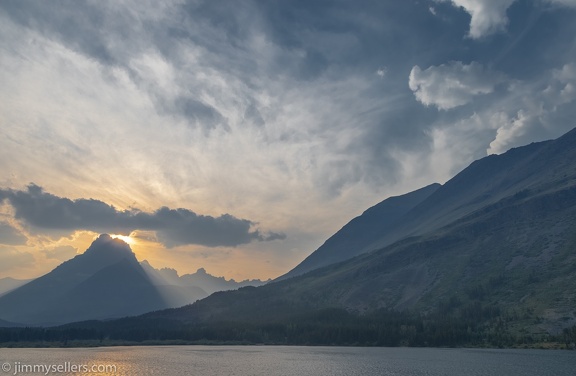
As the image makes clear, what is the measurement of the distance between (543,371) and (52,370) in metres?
185

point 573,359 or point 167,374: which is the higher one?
point 167,374

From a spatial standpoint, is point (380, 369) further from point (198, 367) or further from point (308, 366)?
point (198, 367)

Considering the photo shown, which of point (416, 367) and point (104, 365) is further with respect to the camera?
point (104, 365)

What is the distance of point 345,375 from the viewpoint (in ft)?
536

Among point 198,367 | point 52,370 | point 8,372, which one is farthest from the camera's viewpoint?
point 198,367

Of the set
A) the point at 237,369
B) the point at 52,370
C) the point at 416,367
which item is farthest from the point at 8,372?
the point at 416,367

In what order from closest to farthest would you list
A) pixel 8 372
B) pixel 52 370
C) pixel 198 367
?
pixel 8 372, pixel 52 370, pixel 198 367

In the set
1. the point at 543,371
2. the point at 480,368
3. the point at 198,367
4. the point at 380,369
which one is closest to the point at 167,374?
the point at 198,367

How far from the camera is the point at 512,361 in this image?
7648 inches

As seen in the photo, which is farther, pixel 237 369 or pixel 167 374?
pixel 237 369

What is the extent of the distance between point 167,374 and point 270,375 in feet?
125

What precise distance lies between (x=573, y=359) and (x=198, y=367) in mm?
161796

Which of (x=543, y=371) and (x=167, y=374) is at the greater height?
(x=167, y=374)

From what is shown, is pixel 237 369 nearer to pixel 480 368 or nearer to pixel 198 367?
pixel 198 367
